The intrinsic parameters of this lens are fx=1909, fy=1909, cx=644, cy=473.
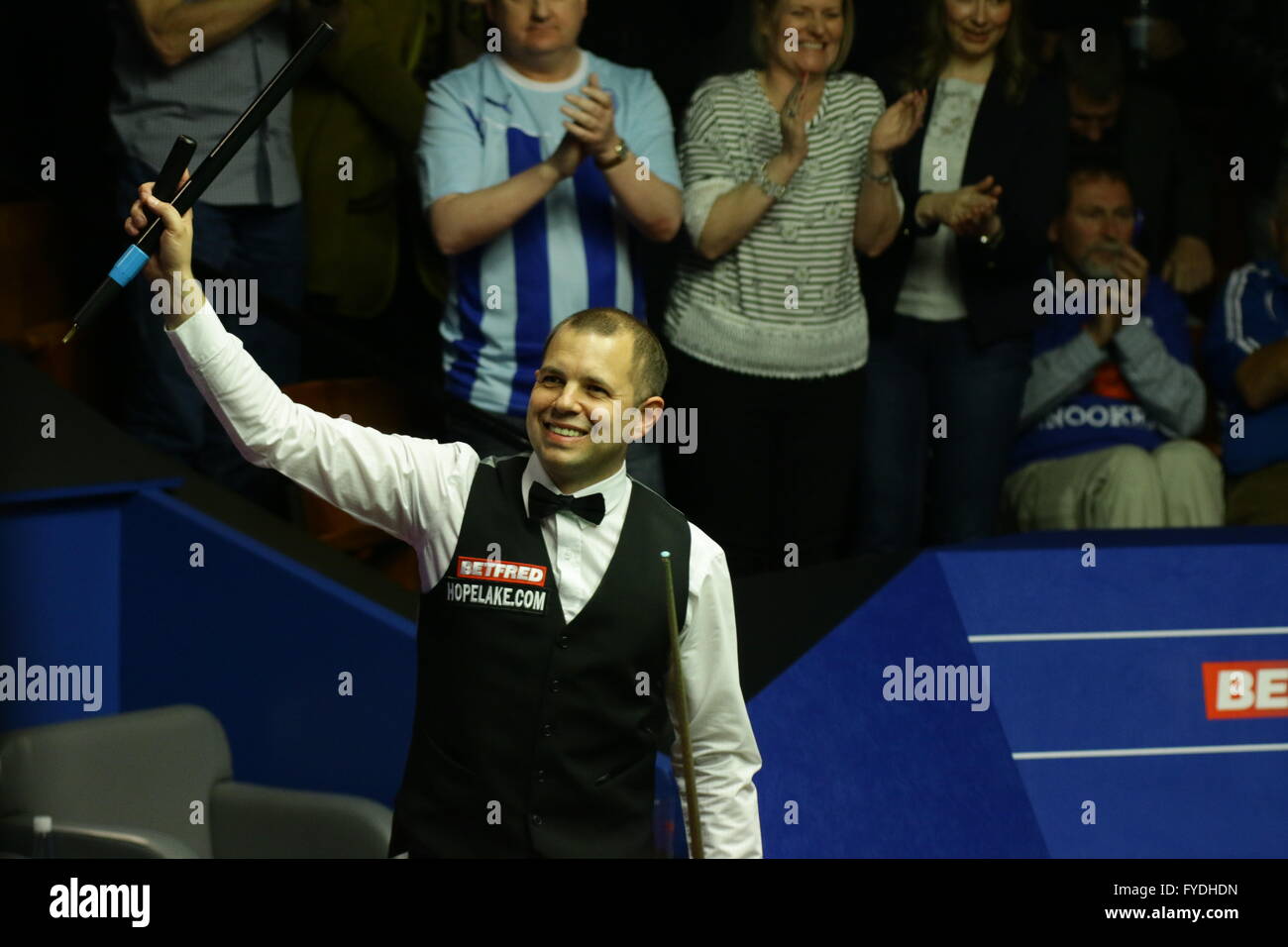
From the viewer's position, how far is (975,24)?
4551 mm

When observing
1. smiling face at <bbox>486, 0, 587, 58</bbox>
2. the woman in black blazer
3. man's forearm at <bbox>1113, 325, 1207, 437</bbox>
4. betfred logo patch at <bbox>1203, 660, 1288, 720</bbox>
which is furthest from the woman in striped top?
betfred logo patch at <bbox>1203, 660, 1288, 720</bbox>

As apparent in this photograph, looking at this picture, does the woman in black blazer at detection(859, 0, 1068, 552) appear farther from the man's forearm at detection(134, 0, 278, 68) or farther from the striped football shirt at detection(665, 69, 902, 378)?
the man's forearm at detection(134, 0, 278, 68)

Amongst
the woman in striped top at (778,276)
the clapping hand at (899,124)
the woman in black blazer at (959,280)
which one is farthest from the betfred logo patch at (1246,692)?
the clapping hand at (899,124)

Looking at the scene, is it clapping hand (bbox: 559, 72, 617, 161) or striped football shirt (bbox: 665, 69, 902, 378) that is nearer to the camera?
clapping hand (bbox: 559, 72, 617, 161)

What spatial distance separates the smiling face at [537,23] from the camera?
13.4 ft

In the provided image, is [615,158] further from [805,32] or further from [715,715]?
[715,715]

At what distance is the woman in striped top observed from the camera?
14.2 feet

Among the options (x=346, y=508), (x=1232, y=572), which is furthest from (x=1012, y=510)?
(x=346, y=508)

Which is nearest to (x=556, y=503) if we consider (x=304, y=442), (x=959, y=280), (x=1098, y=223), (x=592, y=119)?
(x=304, y=442)

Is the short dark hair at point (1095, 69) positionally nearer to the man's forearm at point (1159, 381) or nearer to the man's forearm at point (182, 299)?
the man's forearm at point (1159, 381)

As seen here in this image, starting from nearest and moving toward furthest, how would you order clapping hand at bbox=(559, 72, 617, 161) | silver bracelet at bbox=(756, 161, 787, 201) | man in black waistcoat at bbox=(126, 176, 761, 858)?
man in black waistcoat at bbox=(126, 176, 761, 858) < clapping hand at bbox=(559, 72, 617, 161) < silver bracelet at bbox=(756, 161, 787, 201)

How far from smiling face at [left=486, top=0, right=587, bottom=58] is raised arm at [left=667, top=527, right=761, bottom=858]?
160cm

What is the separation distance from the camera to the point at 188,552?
4.02 m
